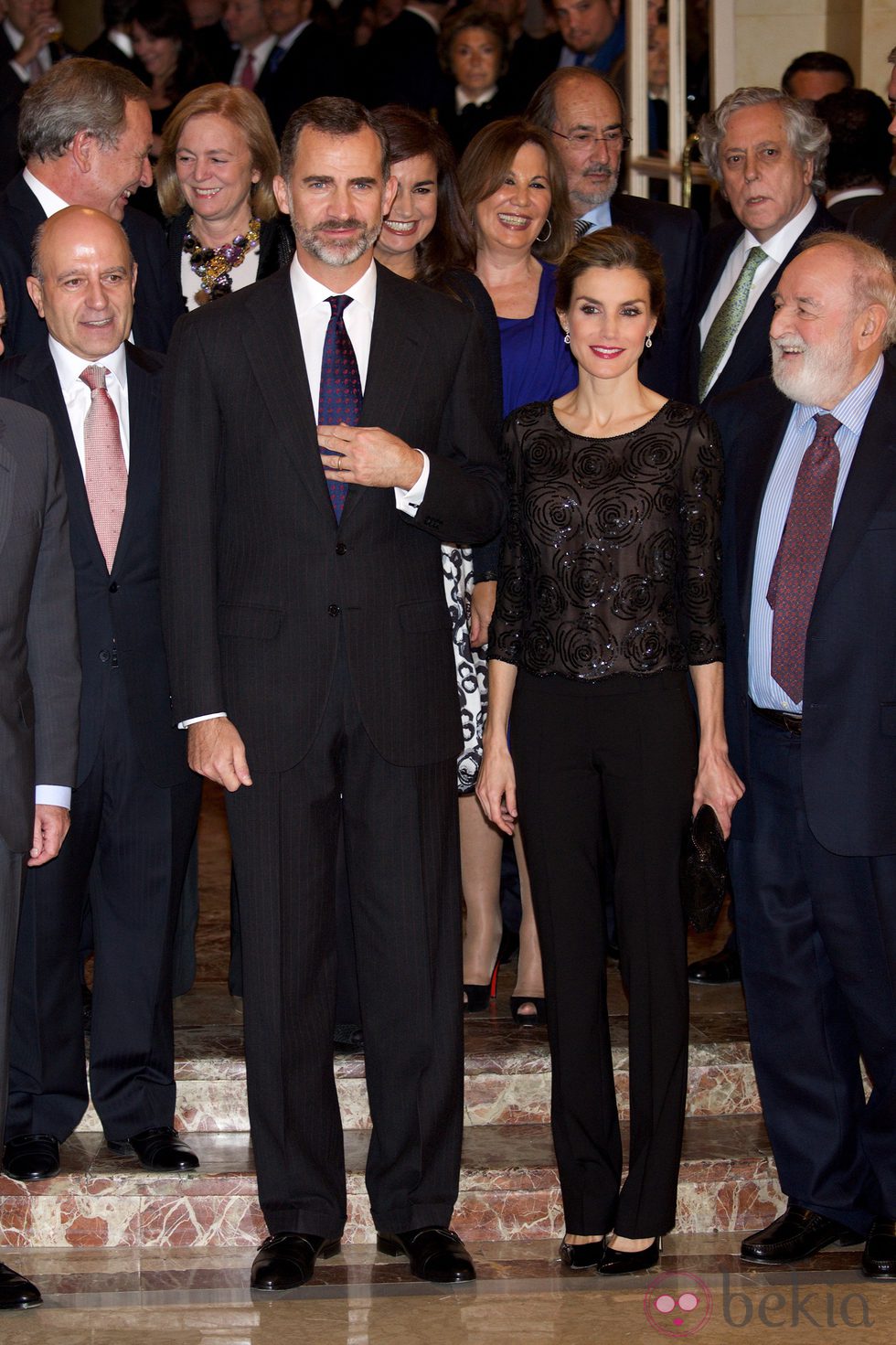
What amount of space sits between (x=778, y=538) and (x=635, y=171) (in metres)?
3.99

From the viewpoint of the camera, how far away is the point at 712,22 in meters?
6.78

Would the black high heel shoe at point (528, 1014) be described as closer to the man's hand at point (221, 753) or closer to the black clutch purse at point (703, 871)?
the black clutch purse at point (703, 871)

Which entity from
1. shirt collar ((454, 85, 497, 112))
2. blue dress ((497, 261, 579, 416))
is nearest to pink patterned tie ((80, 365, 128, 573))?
blue dress ((497, 261, 579, 416))

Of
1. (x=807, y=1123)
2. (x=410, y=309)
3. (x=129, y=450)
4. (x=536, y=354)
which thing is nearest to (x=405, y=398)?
(x=410, y=309)

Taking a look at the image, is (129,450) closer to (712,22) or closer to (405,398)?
(405,398)

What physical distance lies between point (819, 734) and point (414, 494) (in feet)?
2.92

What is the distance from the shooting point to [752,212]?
4.59 meters

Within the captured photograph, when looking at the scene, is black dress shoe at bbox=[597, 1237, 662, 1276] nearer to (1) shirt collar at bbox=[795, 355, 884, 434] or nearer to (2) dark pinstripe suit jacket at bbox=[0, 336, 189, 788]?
(2) dark pinstripe suit jacket at bbox=[0, 336, 189, 788]

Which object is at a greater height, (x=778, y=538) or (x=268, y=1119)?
(x=778, y=538)

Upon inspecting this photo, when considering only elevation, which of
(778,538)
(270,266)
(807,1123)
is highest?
(270,266)

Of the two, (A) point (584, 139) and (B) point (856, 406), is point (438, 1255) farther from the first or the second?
(A) point (584, 139)

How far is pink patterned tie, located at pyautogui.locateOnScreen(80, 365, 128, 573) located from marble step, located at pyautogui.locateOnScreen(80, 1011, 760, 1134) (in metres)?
1.20

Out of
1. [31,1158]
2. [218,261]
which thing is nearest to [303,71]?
[218,261]

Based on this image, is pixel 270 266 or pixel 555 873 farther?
pixel 270 266
